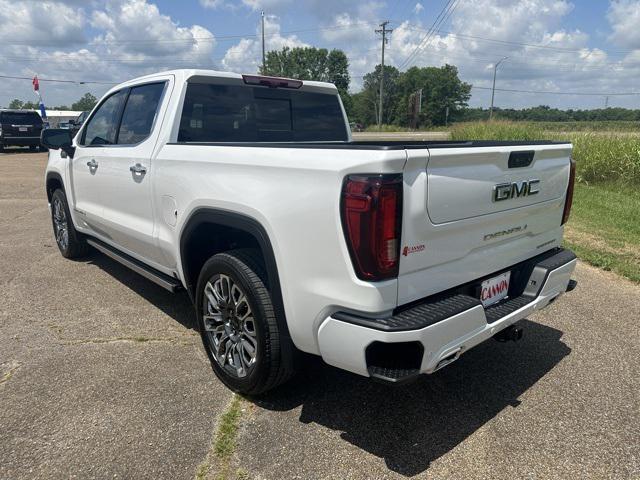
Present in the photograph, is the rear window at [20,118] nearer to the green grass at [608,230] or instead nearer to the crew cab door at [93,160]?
the crew cab door at [93,160]

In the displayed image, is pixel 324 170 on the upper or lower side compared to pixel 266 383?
upper

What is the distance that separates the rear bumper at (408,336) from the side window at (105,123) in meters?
3.03

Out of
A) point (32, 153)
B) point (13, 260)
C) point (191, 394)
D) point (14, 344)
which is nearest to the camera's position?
point (191, 394)

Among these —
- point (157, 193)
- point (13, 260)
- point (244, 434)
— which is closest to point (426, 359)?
point (244, 434)

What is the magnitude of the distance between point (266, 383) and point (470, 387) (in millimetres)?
1310

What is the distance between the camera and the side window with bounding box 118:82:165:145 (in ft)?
12.3

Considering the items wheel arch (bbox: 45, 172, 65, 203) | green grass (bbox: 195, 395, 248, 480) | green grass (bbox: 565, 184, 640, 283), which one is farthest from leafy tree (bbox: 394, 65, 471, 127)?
green grass (bbox: 195, 395, 248, 480)

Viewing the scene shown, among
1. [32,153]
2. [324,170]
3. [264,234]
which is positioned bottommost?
[32,153]

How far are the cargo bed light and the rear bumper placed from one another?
2.37m

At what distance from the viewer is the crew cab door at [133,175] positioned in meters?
3.61

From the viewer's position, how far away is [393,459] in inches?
97.5

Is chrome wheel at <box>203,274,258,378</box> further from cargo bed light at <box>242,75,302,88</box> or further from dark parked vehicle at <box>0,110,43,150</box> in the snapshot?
dark parked vehicle at <box>0,110,43,150</box>

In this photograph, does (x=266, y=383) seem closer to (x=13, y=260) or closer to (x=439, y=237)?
(x=439, y=237)

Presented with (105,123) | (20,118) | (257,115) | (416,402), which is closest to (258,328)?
(416,402)
